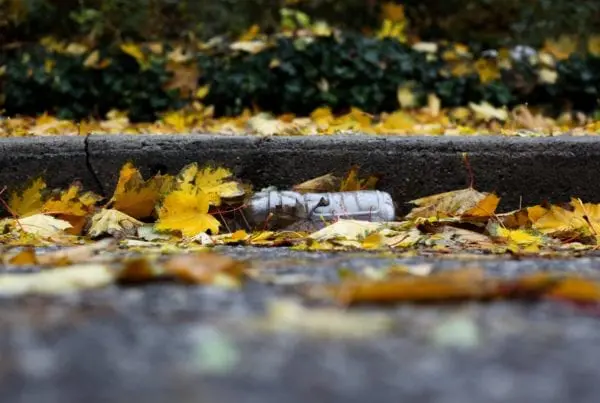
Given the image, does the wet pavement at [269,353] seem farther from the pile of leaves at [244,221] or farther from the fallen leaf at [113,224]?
the fallen leaf at [113,224]

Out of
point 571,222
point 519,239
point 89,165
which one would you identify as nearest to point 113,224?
point 89,165

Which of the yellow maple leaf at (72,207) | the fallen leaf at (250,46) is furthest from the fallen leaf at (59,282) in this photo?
the fallen leaf at (250,46)

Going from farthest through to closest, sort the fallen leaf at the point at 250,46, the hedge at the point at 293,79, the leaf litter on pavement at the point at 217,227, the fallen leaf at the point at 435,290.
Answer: the fallen leaf at the point at 250,46 < the hedge at the point at 293,79 < the leaf litter on pavement at the point at 217,227 < the fallen leaf at the point at 435,290

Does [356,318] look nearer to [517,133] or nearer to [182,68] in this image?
[517,133]

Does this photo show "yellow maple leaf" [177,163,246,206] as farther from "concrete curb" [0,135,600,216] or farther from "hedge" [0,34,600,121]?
"hedge" [0,34,600,121]

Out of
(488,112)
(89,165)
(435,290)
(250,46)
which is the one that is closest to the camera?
(435,290)

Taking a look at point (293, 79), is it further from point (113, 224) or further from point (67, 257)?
point (67, 257)

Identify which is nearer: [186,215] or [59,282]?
[59,282]
